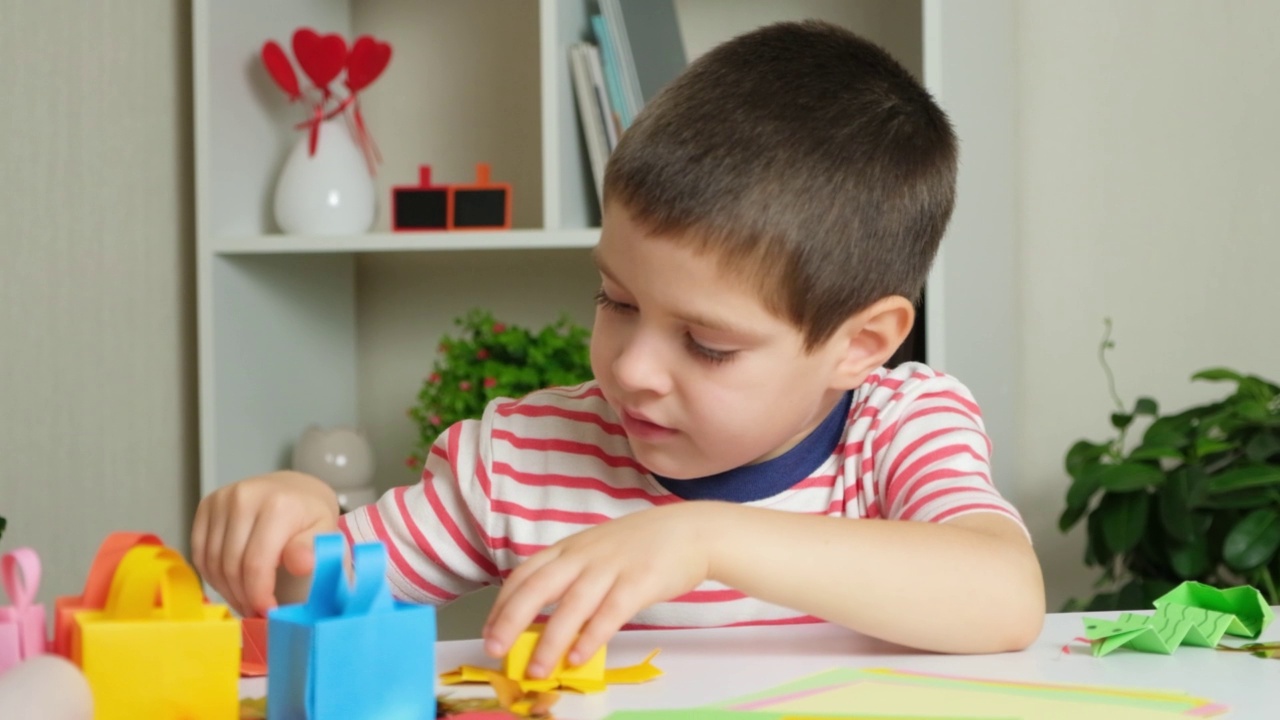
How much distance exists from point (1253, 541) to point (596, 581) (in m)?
1.19

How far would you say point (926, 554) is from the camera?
2.33 feet

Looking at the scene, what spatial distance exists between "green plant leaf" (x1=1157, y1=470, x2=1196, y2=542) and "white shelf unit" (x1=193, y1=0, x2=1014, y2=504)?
0.27 m

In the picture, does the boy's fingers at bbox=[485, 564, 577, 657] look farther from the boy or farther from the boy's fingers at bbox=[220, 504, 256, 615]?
the boy's fingers at bbox=[220, 504, 256, 615]

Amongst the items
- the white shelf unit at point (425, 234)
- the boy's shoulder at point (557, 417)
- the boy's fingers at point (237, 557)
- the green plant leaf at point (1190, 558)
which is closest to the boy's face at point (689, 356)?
the boy's shoulder at point (557, 417)

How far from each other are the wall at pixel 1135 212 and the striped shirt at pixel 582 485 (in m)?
1.05

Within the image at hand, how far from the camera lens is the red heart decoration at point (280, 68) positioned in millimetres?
1867

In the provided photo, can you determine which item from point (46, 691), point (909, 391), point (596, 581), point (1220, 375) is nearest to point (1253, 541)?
point (1220, 375)

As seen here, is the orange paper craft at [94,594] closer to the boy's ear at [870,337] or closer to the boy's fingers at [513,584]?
the boy's fingers at [513,584]

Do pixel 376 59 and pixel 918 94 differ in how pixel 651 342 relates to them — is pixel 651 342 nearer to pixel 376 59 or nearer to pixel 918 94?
pixel 918 94

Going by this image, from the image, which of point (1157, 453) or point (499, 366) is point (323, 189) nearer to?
point (499, 366)

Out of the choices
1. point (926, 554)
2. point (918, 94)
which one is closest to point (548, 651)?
point (926, 554)

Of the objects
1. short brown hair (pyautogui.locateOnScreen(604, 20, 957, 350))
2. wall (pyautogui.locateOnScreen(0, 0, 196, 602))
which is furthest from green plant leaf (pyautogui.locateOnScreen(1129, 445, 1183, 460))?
wall (pyautogui.locateOnScreen(0, 0, 196, 602))

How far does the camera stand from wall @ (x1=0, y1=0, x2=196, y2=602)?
1.61 m

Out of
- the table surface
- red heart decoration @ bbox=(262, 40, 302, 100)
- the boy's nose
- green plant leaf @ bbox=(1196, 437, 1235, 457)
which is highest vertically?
red heart decoration @ bbox=(262, 40, 302, 100)
